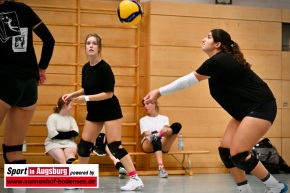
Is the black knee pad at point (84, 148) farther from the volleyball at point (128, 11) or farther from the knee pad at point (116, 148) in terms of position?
the volleyball at point (128, 11)

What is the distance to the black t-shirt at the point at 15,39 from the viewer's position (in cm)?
392

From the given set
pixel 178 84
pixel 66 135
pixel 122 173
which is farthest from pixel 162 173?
pixel 178 84

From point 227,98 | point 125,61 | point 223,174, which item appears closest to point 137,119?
point 125,61

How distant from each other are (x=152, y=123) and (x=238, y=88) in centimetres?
425

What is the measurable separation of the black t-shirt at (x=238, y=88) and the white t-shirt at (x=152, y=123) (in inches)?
162

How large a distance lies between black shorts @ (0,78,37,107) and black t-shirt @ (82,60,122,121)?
6.65 feet

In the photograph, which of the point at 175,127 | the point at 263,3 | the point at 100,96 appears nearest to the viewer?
the point at 100,96

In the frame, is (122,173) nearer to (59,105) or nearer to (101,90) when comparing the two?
(59,105)

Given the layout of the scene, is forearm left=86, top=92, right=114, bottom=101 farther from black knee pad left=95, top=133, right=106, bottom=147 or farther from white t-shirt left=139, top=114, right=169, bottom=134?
white t-shirt left=139, top=114, right=169, bottom=134

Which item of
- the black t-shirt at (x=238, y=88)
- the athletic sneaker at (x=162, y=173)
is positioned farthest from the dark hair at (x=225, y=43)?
the athletic sneaker at (x=162, y=173)

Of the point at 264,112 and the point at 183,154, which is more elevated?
the point at 264,112

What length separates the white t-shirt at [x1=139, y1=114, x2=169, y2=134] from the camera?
9094mm

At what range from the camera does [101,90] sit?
242 inches

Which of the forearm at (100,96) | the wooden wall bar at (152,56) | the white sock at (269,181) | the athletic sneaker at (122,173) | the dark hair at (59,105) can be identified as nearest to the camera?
the white sock at (269,181)
